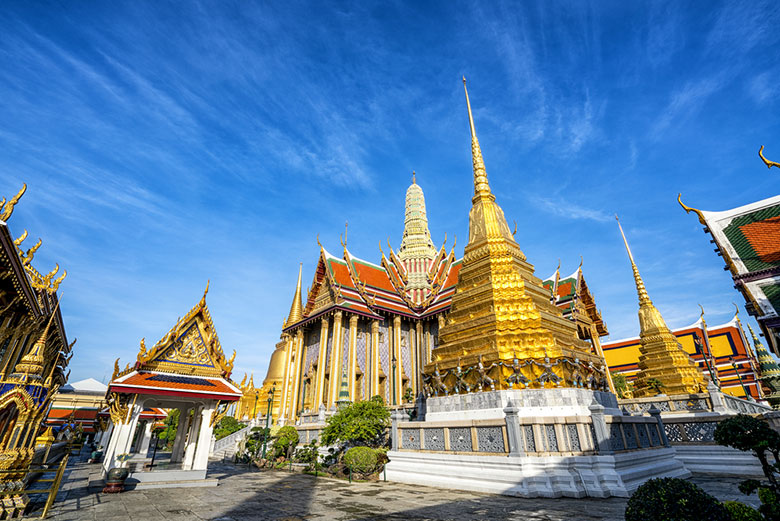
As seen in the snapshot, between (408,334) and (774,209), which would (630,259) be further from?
(408,334)

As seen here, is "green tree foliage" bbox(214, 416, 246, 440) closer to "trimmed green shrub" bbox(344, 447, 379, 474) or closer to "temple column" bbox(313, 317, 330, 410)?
"temple column" bbox(313, 317, 330, 410)

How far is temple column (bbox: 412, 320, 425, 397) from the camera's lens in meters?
26.6

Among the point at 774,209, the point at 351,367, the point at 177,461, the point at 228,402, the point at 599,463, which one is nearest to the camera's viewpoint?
the point at 599,463

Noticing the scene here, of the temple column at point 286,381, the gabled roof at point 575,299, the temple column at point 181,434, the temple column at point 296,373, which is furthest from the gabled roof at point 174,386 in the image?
the gabled roof at point 575,299

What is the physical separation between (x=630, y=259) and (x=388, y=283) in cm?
1703

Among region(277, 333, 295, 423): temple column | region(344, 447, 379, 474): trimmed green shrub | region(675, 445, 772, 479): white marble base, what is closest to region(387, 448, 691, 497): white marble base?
region(675, 445, 772, 479): white marble base

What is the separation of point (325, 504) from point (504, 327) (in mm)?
7392

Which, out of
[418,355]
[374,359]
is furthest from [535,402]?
[418,355]

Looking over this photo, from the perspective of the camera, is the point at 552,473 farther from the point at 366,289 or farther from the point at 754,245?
the point at 366,289

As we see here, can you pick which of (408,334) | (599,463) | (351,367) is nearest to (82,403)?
(351,367)

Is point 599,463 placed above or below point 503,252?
below

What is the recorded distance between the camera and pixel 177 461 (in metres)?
12.3

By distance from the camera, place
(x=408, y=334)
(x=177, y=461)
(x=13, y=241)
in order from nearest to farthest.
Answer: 1. (x=13, y=241)
2. (x=177, y=461)
3. (x=408, y=334)

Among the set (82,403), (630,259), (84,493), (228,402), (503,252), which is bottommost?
(84,493)
